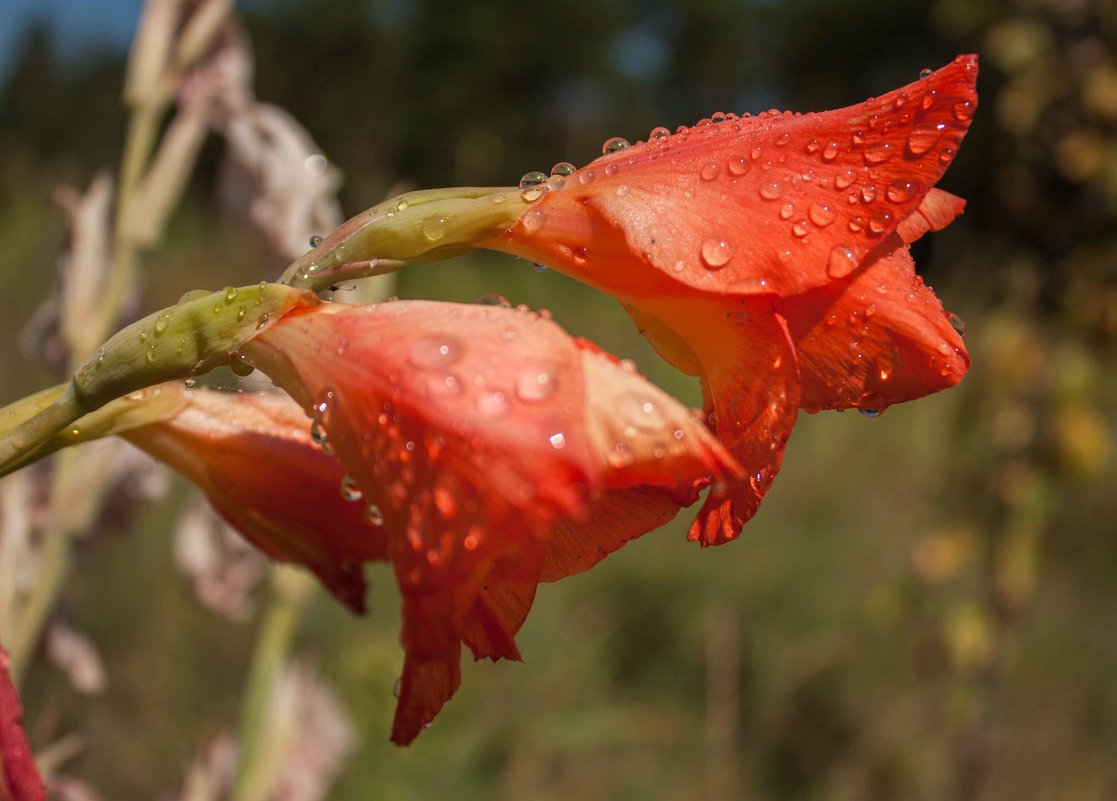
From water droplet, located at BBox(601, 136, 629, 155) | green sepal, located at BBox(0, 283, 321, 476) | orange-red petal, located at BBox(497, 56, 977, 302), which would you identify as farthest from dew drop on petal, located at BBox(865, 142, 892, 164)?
green sepal, located at BBox(0, 283, 321, 476)

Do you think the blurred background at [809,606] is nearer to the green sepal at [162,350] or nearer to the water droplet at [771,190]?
the green sepal at [162,350]

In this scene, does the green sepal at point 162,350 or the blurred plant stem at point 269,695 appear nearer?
the green sepal at point 162,350

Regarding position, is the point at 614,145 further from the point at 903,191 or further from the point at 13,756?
the point at 13,756

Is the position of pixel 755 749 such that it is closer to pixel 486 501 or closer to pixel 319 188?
pixel 319 188

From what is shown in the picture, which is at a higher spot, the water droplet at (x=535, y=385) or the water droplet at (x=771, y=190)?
the water droplet at (x=535, y=385)

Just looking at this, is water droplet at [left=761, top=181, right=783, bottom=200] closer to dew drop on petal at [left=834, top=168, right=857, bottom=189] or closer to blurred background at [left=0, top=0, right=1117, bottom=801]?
dew drop on petal at [left=834, top=168, right=857, bottom=189]

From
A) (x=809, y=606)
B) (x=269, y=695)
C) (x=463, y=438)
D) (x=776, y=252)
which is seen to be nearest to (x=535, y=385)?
(x=463, y=438)

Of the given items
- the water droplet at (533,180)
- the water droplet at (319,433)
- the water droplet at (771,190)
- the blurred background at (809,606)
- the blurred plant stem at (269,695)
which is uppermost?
the water droplet at (771,190)

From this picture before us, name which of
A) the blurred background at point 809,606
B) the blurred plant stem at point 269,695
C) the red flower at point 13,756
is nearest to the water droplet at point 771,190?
the red flower at point 13,756
